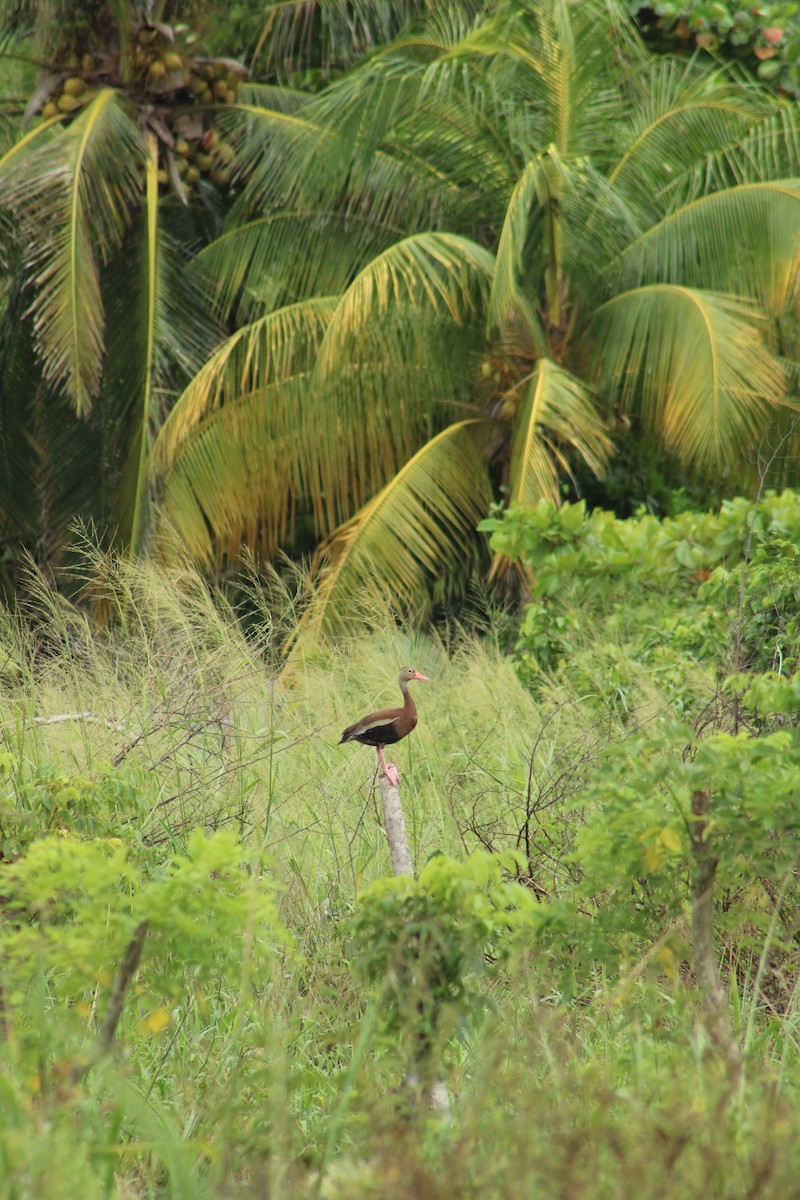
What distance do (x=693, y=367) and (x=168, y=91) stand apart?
14.4 ft

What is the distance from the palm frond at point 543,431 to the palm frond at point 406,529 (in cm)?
44

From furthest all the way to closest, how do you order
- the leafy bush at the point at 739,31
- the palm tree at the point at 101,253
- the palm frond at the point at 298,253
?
the leafy bush at the point at 739,31 < the palm frond at the point at 298,253 < the palm tree at the point at 101,253

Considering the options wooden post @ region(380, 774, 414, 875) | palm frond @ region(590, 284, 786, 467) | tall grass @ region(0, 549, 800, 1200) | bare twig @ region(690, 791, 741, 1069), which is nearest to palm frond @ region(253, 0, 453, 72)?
palm frond @ region(590, 284, 786, 467)

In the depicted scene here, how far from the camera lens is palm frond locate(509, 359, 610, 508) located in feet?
24.0

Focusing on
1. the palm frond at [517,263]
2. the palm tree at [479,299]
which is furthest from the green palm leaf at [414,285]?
the palm frond at [517,263]

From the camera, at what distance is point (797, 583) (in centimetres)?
500

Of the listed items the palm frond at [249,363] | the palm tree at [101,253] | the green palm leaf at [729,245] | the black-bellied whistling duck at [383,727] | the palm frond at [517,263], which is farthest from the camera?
the palm tree at [101,253]

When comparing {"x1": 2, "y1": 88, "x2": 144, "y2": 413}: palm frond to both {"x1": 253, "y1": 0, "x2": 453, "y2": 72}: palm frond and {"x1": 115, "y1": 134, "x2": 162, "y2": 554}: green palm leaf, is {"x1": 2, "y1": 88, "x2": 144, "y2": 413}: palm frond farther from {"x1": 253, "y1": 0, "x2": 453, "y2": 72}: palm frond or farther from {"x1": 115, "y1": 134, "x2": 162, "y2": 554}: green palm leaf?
{"x1": 253, "y1": 0, "x2": 453, "y2": 72}: palm frond

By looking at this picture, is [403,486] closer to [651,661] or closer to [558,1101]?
[651,661]

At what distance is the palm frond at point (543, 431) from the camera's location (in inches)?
288

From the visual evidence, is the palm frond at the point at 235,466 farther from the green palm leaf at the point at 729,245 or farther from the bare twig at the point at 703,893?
the bare twig at the point at 703,893

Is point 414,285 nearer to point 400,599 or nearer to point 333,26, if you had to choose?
point 400,599

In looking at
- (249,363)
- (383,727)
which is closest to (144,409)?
(249,363)

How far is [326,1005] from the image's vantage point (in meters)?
3.08
